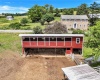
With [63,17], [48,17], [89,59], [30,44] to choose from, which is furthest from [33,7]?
[89,59]

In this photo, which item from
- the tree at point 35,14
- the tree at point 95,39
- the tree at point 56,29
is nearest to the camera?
the tree at point 95,39

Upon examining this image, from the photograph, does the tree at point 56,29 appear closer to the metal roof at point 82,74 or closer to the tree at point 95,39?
the tree at point 95,39

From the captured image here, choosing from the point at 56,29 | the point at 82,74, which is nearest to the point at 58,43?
the point at 56,29

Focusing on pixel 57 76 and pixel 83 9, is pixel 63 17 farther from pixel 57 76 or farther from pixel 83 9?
pixel 57 76

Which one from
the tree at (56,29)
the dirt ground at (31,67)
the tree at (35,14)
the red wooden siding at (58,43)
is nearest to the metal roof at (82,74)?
the dirt ground at (31,67)

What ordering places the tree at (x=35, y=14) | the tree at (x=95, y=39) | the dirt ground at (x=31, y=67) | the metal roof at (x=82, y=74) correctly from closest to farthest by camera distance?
the metal roof at (x=82, y=74) → the dirt ground at (x=31, y=67) → the tree at (x=95, y=39) → the tree at (x=35, y=14)

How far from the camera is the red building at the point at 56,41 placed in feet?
97.1

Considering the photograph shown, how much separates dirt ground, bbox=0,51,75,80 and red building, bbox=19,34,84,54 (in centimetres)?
223

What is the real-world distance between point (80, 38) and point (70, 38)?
168cm

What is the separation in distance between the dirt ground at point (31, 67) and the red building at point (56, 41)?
7.33 feet

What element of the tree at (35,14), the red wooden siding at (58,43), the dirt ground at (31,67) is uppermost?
the tree at (35,14)

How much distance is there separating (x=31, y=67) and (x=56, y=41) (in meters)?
7.52

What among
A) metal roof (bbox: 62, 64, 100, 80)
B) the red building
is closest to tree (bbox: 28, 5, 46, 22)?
the red building

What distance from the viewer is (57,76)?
20.6 m
